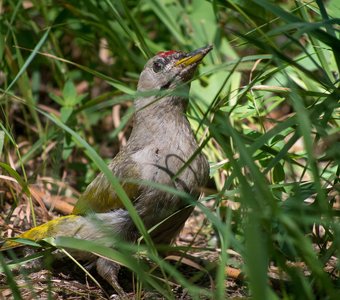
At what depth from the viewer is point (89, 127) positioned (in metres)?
5.39

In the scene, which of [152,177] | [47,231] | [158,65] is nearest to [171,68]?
[158,65]

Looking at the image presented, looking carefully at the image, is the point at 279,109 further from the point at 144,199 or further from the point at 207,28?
the point at 144,199

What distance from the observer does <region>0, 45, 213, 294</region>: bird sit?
12.5ft

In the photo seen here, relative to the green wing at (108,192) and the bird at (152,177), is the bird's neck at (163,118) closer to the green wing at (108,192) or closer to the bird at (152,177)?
the bird at (152,177)

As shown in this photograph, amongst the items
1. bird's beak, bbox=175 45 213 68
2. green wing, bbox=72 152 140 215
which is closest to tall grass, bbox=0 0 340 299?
bird's beak, bbox=175 45 213 68

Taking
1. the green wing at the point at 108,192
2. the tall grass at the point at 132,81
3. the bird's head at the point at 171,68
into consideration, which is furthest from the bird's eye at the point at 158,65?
the green wing at the point at 108,192

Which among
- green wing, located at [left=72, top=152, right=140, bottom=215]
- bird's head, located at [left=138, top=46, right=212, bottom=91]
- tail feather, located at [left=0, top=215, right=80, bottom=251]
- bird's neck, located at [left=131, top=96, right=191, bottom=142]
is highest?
bird's head, located at [left=138, top=46, right=212, bottom=91]

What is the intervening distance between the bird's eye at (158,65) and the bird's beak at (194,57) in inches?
3.6

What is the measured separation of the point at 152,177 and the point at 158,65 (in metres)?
0.77

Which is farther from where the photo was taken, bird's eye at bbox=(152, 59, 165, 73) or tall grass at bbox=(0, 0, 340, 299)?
bird's eye at bbox=(152, 59, 165, 73)

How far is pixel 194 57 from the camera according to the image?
4.14 m

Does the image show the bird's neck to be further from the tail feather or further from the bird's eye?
the tail feather

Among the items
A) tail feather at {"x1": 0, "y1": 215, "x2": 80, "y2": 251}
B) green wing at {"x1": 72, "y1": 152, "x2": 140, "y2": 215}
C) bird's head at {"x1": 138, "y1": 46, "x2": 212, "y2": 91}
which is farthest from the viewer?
bird's head at {"x1": 138, "y1": 46, "x2": 212, "y2": 91}

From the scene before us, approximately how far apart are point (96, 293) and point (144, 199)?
54 centimetres
